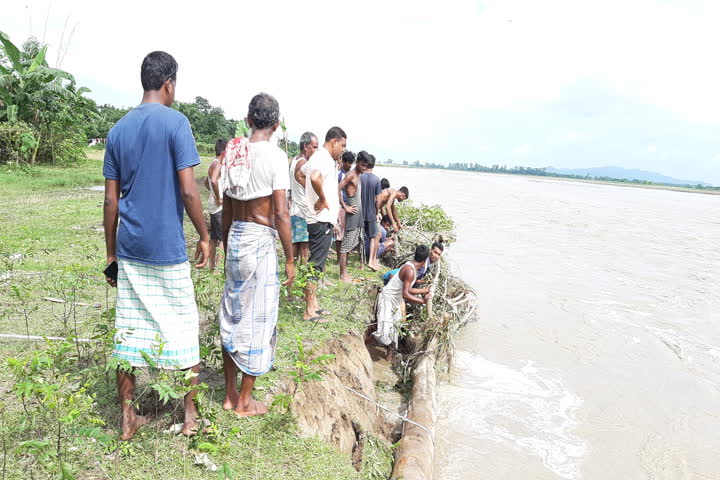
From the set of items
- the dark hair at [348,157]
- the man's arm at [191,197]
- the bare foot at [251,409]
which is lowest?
the bare foot at [251,409]

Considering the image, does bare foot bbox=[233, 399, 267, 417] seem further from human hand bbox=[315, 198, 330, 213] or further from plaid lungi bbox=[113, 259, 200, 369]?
human hand bbox=[315, 198, 330, 213]

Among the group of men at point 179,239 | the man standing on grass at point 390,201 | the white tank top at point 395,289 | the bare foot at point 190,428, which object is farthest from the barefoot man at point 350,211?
the bare foot at point 190,428

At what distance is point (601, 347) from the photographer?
317 inches

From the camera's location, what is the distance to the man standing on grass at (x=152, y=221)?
2367mm

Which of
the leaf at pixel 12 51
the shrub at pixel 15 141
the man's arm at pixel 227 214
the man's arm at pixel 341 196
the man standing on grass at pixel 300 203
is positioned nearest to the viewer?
the man's arm at pixel 227 214

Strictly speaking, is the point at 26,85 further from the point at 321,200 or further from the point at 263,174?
the point at 263,174

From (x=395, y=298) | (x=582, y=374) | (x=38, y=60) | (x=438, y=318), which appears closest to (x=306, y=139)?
(x=395, y=298)

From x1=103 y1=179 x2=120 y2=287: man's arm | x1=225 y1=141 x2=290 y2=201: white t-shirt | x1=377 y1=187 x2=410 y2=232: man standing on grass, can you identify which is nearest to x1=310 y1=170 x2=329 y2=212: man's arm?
x1=225 y1=141 x2=290 y2=201: white t-shirt

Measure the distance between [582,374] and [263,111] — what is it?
20.8 ft

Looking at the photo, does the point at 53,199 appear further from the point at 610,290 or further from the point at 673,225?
the point at 673,225

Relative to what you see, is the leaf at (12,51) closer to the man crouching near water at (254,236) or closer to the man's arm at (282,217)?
the man crouching near water at (254,236)

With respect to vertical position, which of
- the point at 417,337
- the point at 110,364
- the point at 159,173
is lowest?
the point at 417,337

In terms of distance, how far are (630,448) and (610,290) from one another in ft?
24.3

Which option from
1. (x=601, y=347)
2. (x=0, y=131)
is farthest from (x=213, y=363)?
(x=0, y=131)
